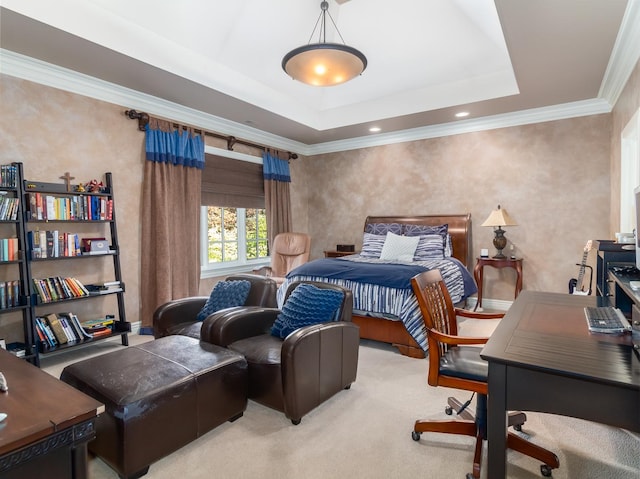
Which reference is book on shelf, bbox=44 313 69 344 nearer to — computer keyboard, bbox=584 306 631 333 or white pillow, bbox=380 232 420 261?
white pillow, bbox=380 232 420 261

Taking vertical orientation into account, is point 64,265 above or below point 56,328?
above

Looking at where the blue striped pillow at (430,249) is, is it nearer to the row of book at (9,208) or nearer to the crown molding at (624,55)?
the crown molding at (624,55)

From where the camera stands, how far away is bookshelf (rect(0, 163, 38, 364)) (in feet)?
9.34

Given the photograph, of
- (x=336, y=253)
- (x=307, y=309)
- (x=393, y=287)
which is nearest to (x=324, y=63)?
(x=307, y=309)

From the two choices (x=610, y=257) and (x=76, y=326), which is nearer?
(x=610, y=257)

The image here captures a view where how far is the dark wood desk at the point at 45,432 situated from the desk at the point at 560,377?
1345 millimetres

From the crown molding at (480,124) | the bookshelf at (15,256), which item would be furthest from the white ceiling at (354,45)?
the bookshelf at (15,256)

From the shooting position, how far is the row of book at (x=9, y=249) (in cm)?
286

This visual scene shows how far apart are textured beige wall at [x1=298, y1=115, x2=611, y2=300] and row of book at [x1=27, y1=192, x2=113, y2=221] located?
369 centimetres

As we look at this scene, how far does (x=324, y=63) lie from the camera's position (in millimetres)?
2783

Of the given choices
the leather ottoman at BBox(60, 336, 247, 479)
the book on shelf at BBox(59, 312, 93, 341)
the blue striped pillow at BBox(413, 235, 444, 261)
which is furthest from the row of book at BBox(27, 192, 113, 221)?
the blue striped pillow at BBox(413, 235, 444, 261)

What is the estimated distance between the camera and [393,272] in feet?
11.2

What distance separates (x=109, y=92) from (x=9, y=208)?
1.52 metres

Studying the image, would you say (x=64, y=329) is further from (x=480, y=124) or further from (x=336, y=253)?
(x=480, y=124)
